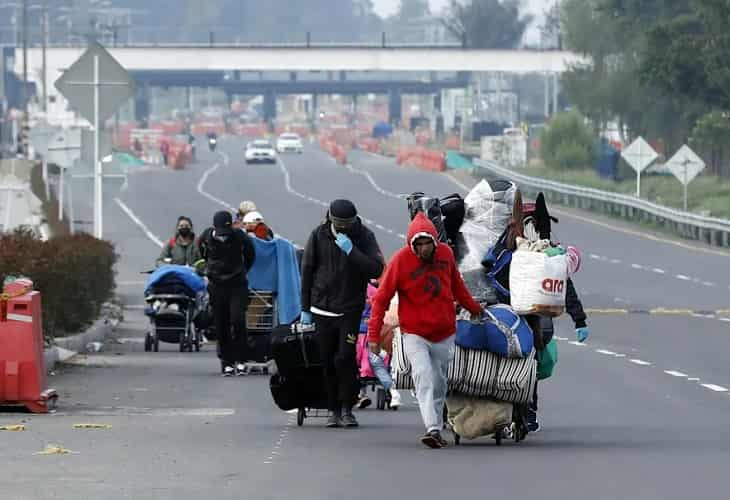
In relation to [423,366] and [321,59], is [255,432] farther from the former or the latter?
[321,59]

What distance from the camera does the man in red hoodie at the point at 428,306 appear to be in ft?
47.0

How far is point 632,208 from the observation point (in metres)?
64.4

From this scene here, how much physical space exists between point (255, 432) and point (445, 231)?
6.71 feet

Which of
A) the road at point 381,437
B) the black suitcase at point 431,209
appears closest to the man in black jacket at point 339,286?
the road at point 381,437

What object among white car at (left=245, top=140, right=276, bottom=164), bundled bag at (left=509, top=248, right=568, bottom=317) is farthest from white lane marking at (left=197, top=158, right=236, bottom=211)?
bundled bag at (left=509, top=248, right=568, bottom=317)

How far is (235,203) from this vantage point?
7538cm

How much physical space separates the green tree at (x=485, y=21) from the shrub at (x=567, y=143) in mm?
89183

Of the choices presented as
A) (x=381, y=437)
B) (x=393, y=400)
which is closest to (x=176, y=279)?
(x=393, y=400)

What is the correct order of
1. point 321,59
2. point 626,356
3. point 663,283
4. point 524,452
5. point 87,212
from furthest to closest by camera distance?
point 321,59, point 87,212, point 663,283, point 626,356, point 524,452

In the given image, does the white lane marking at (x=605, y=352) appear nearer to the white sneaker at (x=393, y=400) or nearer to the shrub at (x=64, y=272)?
the shrub at (x=64, y=272)

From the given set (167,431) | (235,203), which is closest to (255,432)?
(167,431)

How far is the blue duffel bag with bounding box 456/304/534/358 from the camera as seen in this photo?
1453cm

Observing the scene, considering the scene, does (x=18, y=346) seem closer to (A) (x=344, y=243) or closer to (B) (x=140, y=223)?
(A) (x=344, y=243)

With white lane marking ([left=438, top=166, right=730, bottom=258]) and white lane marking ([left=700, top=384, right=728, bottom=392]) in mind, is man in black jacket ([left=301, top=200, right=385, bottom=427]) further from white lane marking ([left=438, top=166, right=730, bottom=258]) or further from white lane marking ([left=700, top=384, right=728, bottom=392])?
white lane marking ([left=438, top=166, right=730, bottom=258])
